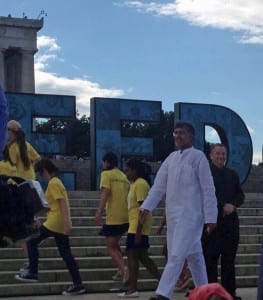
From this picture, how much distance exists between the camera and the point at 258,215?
13.6m

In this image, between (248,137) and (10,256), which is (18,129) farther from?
(248,137)

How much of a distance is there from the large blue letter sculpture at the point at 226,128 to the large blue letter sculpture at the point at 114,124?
0.84 m

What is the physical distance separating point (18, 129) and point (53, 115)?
35.4 ft

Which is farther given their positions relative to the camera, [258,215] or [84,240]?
[258,215]

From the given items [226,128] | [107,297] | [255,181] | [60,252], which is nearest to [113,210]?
[60,252]

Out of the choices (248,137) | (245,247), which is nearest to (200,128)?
(248,137)

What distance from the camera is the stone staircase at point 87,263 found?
888 cm

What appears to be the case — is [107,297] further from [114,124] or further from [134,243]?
[114,124]

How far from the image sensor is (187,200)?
6.93m

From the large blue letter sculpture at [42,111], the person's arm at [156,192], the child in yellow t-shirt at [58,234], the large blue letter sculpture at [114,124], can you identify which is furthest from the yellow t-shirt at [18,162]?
the large blue letter sculpture at [114,124]

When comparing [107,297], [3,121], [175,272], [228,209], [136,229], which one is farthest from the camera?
[107,297]

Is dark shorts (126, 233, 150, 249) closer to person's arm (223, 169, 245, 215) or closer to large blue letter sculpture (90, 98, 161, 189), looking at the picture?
person's arm (223, 169, 245, 215)

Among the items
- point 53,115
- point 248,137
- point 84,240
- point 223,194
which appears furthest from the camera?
point 248,137

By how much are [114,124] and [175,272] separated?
13.0 m
